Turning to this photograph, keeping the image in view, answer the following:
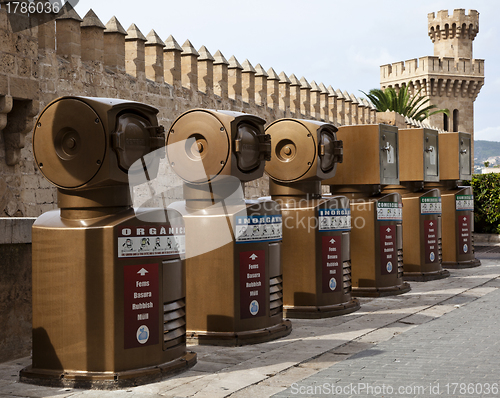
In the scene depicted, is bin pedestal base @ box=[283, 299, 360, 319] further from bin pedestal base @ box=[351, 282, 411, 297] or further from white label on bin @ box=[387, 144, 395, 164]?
white label on bin @ box=[387, 144, 395, 164]

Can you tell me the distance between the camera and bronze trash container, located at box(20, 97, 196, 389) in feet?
14.1

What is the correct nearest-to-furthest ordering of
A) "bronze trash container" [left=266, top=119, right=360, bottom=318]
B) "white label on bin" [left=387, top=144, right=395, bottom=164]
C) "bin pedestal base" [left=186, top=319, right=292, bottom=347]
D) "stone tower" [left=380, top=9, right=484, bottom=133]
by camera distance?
"bin pedestal base" [left=186, top=319, right=292, bottom=347] < "bronze trash container" [left=266, top=119, right=360, bottom=318] < "white label on bin" [left=387, top=144, right=395, bottom=164] < "stone tower" [left=380, top=9, right=484, bottom=133]

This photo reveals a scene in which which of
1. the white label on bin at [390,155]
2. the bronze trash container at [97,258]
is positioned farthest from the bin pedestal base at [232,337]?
the white label on bin at [390,155]

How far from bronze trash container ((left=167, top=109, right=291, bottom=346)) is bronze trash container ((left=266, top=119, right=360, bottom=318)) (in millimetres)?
1003

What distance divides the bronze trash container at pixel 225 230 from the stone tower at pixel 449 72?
4043 cm

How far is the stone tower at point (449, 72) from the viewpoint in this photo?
1762 inches

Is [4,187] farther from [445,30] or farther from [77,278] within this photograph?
[445,30]

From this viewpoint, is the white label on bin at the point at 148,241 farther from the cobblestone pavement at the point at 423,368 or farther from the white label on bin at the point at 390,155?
the white label on bin at the point at 390,155

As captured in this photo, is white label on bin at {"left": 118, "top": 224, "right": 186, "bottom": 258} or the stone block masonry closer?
white label on bin at {"left": 118, "top": 224, "right": 186, "bottom": 258}

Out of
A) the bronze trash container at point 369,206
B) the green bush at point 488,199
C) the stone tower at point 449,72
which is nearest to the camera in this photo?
the bronze trash container at point 369,206

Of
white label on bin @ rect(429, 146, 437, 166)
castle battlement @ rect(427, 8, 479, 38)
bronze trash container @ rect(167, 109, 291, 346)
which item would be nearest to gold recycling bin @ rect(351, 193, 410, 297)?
white label on bin @ rect(429, 146, 437, 166)

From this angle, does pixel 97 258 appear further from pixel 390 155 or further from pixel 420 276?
pixel 420 276

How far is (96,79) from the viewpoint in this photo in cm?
1028

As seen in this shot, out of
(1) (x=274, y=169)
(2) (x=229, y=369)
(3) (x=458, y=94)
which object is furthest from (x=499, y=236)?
(3) (x=458, y=94)
